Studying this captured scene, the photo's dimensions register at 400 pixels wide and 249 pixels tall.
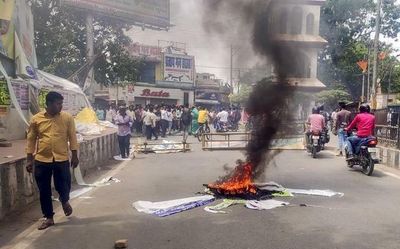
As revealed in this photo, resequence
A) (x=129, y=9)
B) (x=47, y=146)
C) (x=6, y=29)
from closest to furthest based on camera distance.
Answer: (x=47, y=146), (x=6, y=29), (x=129, y=9)

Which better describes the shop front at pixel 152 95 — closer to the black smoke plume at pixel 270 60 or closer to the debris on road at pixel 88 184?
the debris on road at pixel 88 184

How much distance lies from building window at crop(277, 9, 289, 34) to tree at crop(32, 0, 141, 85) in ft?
50.8

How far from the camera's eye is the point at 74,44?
2317 cm

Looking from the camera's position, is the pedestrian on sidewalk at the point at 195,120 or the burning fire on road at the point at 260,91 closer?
the burning fire on road at the point at 260,91

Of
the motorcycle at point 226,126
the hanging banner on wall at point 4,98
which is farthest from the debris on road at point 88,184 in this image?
the motorcycle at point 226,126

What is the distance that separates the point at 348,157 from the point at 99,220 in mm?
6796

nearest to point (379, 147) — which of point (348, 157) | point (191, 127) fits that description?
point (348, 157)

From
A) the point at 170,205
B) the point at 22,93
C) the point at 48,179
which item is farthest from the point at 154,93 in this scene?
the point at 48,179

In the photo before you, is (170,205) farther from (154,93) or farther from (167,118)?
(154,93)

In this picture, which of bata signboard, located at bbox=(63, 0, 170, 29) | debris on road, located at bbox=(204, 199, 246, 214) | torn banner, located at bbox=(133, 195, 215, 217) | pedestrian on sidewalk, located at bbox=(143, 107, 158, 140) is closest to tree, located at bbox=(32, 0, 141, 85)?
bata signboard, located at bbox=(63, 0, 170, 29)

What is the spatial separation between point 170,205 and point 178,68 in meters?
34.9

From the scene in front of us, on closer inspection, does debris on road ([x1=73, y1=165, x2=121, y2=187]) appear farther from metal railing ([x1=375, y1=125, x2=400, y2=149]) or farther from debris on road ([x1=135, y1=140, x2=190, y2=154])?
metal railing ([x1=375, y1=125, x2=400, y2=149])

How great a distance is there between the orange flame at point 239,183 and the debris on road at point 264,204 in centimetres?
41

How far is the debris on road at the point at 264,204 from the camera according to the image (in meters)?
6.14
